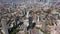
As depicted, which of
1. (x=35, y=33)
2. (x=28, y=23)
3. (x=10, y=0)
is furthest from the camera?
(x=10, y=0)

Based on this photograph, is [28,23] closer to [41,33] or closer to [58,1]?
[41,33]

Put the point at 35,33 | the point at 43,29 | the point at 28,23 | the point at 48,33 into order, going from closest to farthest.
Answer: the point at 35,33 < the point at 48,33 < the point at 43,29 < the point at 28,23

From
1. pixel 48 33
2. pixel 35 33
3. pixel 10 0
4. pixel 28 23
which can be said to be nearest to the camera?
pixel 35 33

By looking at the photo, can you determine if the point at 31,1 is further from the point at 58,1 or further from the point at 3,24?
the point at 3,24

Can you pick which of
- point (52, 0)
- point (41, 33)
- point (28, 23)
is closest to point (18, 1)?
point (52, 0)

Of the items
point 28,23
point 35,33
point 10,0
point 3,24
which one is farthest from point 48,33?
point 10,0

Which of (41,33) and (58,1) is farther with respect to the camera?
(58,1)

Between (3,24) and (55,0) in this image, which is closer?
(3,24)

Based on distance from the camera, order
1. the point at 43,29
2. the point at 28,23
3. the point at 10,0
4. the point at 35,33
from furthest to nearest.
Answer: the point at 10,0
the point at 28,23
the point at 43,29
the point at 35,33

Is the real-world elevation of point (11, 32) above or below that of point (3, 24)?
below

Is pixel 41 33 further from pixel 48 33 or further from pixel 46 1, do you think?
pixel 46 1
